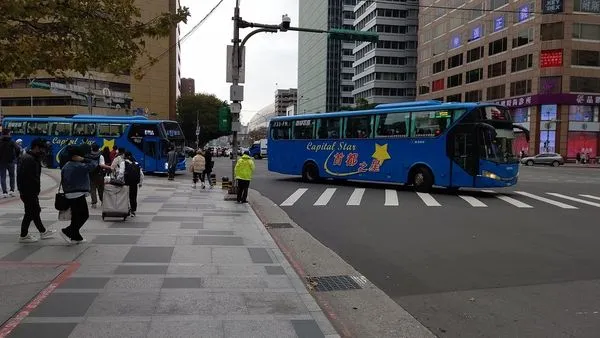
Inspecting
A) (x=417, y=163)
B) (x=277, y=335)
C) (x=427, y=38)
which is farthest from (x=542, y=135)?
(x=277, y=335)

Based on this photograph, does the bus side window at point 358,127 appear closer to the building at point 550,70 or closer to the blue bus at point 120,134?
the blue bus at point 120,134

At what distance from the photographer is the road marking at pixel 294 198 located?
52.8 ft

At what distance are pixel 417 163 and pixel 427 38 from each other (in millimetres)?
74899

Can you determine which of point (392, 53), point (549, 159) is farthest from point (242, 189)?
point (392, 53)

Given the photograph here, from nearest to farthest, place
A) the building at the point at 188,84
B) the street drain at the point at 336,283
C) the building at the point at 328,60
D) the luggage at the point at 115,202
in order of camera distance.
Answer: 1. the street drain at the point at 336,283
2. the luggage at the point at 115,202
3. the building at the point at 328,60
4. the building at the point at 188,84

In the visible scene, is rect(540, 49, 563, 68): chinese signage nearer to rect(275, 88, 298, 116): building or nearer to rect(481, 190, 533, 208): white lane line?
rect(481, 190, 533, 208): white lane line

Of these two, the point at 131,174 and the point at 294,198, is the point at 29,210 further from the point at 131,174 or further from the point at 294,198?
the point at 294,198

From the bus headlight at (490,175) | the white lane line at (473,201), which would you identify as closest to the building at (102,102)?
the white lane line at (473,201)

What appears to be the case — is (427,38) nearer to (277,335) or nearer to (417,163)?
(417,163)

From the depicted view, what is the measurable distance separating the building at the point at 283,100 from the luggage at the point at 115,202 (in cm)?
13450

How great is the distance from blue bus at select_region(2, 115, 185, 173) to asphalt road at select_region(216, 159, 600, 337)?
1368 cm

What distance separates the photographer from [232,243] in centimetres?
901

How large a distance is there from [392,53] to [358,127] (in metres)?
86.4

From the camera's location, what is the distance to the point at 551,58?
5750 cm
